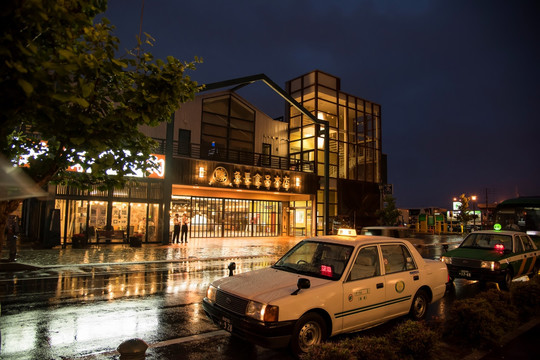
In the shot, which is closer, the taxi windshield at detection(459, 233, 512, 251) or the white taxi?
the white taxi

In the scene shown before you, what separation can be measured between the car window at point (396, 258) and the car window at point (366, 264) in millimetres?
202

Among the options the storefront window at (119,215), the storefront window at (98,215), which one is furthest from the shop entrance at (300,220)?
the storefront window at (98,215)

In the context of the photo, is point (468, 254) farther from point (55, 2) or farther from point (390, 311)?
point (55, 2)

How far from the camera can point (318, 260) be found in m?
5.74

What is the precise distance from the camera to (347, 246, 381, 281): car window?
539 centimetres

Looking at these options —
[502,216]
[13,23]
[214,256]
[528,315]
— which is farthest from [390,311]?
[502,216]

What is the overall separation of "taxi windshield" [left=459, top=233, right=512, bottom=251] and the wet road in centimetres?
124

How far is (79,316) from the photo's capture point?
6613 millimetres

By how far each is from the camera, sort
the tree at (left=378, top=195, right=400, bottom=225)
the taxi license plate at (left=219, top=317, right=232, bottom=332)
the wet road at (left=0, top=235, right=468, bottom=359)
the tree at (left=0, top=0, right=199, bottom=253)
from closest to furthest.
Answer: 1. the tree at (left=0, top=0, right=199, bottom=253)
2. the taxi license plate at (left=219, top=317, right=232, bottom=332)
3. the wet road at (left=0, top=235, right=468, bottom=359)
4. the tree at (left=378, top=195, right=400, bottom=225)

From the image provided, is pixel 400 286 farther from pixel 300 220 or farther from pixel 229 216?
pixel 300 220

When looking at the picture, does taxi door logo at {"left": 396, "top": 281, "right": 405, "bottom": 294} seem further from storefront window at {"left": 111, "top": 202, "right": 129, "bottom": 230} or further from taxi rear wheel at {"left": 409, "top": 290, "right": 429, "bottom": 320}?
storefront window at {"left": 111, "top": 202, "right": 129, "bottom": 230}

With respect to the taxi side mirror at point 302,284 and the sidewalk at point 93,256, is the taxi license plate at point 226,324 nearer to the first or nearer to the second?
the taxi side mirror at point 302,284

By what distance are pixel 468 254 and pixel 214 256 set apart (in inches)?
426

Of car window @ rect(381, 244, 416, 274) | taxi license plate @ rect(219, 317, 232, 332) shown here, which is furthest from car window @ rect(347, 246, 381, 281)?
taxi license plate @ rect(219, 317, 232, 332)
